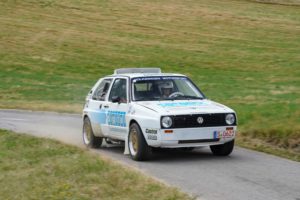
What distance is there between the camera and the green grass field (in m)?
34.1

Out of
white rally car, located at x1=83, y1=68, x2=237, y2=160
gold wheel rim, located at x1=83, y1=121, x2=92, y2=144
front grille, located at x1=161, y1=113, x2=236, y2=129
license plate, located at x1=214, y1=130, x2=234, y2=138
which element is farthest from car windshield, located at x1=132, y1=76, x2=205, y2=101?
gold wheel rim, located at x1=83, y1=121, x2=92, y2=144

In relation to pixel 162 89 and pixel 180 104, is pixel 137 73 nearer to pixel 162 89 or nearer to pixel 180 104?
pixel 162 89

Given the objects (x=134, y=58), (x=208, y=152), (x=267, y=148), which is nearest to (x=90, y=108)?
(x=208, y=152)

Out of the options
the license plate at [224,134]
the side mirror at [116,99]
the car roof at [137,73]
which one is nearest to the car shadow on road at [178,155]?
the license plate at [224,134]

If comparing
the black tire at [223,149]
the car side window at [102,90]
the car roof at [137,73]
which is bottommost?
the black tire at [223,149]

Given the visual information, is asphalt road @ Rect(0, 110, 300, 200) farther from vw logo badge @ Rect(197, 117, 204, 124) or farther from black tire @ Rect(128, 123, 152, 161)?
vw logo badge @ Rect(197, 117, 204, 124)

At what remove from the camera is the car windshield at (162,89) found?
14.1 metres

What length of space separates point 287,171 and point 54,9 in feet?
156

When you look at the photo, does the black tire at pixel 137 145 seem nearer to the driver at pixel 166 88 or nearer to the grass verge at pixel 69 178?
the grass verge at pixel 69 178

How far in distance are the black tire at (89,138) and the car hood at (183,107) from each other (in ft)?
7.08

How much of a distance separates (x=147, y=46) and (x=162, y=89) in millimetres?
35365

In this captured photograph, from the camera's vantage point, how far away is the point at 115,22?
55062 mm

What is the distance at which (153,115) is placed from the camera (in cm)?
1288

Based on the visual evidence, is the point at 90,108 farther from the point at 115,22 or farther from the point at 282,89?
the point at 115,22
